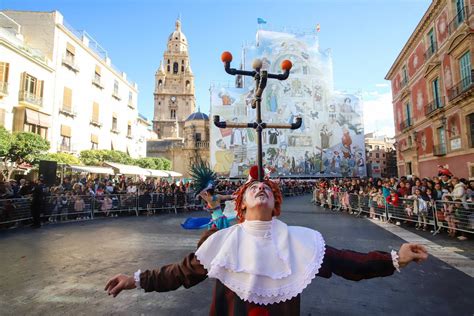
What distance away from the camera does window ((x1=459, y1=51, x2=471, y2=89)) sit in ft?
46.5

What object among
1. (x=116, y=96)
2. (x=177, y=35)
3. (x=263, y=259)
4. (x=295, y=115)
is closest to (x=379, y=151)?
(x=295, y=115)

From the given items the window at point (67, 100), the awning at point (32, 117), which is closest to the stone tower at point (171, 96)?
the window at point (67, 100)

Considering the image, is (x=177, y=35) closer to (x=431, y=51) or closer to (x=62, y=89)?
(x=62, y=89)

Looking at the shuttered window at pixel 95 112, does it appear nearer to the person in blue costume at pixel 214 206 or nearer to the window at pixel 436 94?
the person in blue costume at pixel 214 206

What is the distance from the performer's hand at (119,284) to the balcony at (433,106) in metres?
20.1

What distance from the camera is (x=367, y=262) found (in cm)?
159

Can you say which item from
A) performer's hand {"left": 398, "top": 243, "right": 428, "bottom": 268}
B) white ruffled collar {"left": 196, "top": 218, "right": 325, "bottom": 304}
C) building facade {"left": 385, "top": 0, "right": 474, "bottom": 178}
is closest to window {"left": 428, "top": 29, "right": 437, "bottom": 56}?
building facade {"left": 385, "top": 0, "right": 474, "bottom": 178}

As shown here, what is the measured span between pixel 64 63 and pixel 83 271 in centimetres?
1998

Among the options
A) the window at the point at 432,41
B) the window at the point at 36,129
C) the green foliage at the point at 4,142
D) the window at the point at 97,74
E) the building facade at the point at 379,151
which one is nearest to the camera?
the green foliage at the point at 4,142

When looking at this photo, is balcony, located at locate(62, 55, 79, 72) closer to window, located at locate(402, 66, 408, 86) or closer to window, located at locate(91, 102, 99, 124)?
window, located at locate(91, 102, 99, 124)

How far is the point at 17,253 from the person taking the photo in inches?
219

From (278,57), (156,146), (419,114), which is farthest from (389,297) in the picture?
(156,146)

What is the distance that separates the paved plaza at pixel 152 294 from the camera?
10.4 feet

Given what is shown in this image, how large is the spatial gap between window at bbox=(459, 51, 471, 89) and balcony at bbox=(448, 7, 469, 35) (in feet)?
5.65
